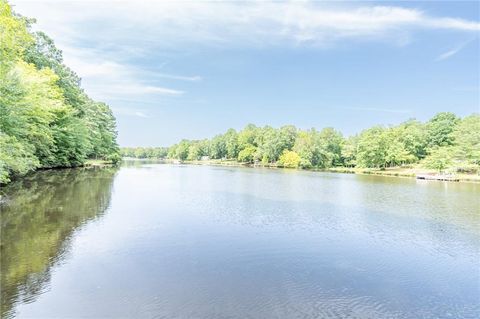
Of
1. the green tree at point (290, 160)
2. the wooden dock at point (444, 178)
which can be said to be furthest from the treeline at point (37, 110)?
the wooden dock at point (444, 178)

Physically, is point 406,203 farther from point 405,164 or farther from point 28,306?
point 405,164

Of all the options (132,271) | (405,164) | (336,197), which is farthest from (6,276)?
(405,164)

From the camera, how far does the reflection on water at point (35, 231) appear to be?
727cm

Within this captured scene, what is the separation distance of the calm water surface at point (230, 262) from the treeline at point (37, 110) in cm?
386

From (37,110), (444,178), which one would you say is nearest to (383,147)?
(444,178)

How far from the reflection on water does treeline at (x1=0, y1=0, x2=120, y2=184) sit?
1.82 meters

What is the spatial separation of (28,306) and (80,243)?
4.29 m

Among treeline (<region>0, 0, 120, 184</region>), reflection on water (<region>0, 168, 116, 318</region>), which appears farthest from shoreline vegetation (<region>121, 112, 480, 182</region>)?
reflection on water (<region>0, 168, 116, 318</region>)

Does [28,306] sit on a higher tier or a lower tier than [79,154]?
lower

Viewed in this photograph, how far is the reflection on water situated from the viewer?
23.8 ft

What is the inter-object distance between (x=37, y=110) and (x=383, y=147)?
67.3m

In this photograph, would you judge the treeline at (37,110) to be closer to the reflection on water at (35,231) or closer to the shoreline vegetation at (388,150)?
the reflection on water at (35,231)

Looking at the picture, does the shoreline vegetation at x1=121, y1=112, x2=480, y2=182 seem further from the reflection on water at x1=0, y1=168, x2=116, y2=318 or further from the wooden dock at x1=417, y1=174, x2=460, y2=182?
the reflection on water at x1=0, y1=168, x2=116, y2=318

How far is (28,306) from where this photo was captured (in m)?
6.39
